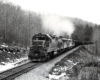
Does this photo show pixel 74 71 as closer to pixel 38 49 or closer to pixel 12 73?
pixel 12 73

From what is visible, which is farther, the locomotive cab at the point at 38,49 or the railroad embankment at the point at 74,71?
the locomotive cab at the point at 38,49

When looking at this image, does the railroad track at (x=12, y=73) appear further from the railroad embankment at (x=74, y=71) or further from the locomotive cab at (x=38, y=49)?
the locomotive cab at (x=38, y=49)

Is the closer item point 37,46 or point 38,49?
point 38,49

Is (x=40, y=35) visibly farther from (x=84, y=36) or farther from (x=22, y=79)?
(x=84, y=36)

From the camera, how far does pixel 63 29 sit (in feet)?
172

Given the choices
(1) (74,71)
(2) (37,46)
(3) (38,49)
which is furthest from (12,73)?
(2) (37,46)

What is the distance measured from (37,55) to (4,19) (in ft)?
69.0

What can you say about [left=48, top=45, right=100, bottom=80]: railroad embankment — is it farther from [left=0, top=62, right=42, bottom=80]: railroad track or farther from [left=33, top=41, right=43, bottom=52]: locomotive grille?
[left=33, top=41, right=43, bottom=52]: locomotive grille

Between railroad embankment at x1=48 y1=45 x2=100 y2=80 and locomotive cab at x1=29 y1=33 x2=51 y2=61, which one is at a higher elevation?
locomotive cab at x1=29 y1=33 x2=51 y2=61

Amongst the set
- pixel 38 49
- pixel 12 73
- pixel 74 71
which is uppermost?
pixel 38 49

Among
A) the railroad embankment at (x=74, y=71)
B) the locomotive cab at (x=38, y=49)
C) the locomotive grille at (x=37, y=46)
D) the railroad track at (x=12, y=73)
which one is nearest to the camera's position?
the railroad track at (x=12, y=73)

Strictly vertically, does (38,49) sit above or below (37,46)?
below

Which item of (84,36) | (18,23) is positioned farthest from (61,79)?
(84,36)

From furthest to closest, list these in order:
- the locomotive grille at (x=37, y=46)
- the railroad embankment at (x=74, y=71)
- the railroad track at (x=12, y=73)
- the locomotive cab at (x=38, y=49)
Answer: the locomotive grille at (x=37, y=46) < the locomotive cab at (x=38, y=49) < the railroad embankment at (x=74, y=71) < the railroad track at (x=12, y=73)
